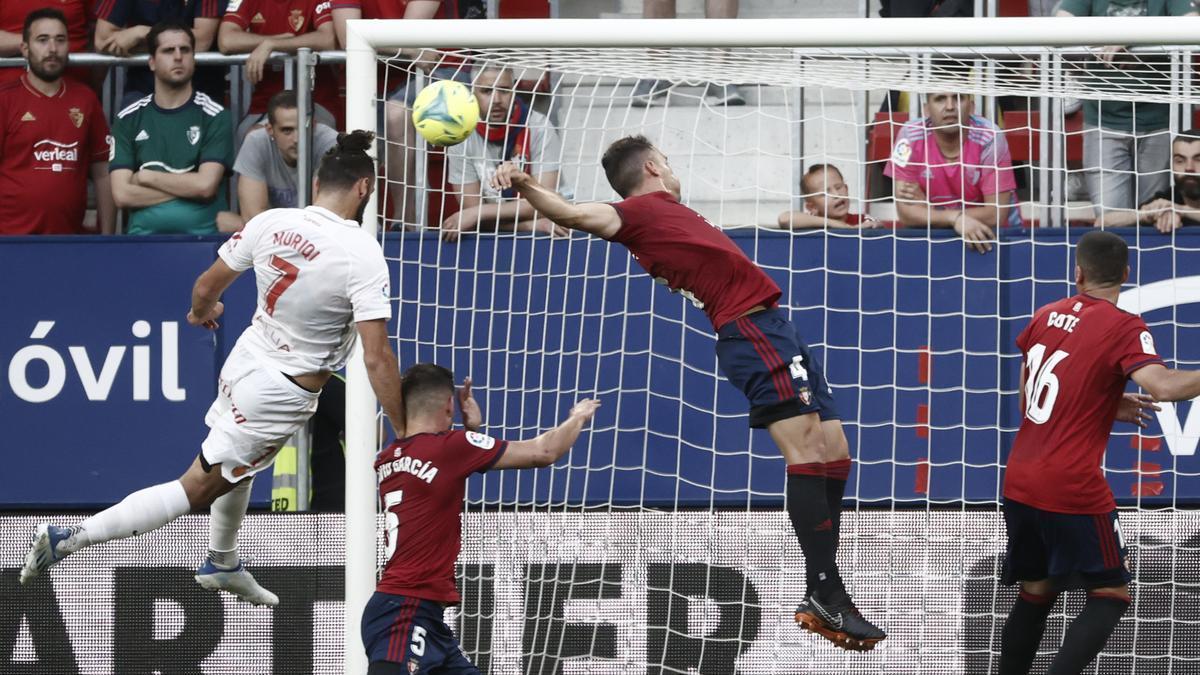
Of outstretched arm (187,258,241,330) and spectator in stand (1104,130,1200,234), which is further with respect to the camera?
spectator in stand (1104,130,1200,234)

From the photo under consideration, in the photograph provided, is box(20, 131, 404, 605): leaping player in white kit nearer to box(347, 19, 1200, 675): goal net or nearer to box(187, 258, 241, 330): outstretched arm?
box(187, 258, 241, 330): outstretched arm

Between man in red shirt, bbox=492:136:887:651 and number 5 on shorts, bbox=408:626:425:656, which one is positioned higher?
man in red shirt, bbox=492:136:887:651

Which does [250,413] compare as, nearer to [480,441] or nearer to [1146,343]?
[480,441]

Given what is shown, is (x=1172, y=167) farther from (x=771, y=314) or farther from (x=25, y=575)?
(x=25, y=575)

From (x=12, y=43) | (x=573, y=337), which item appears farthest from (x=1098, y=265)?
(x=12, y=43)

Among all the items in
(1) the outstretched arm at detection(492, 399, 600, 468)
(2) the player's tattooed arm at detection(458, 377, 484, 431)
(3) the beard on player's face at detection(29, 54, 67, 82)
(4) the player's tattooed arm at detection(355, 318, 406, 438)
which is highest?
(3) the beard on player's face at detection(29, 54, 67, 82)

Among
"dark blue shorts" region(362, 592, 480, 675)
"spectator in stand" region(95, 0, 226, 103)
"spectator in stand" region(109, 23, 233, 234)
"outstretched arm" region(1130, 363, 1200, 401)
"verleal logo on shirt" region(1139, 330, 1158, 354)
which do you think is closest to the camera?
"dark blue shorts" region(362, 592, 480, 675)

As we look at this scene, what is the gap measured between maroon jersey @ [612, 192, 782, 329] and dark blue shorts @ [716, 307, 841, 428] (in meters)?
0.07

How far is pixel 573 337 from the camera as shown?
8133mm

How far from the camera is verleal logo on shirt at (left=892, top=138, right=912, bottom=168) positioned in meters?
8.14

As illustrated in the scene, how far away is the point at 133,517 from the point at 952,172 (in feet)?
14.1

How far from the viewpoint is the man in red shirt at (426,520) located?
5.90m

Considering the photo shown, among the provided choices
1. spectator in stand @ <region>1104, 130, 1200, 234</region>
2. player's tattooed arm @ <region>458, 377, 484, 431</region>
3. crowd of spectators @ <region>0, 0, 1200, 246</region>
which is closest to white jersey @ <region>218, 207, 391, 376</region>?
player's tattooed arm @ <region>458, 377, 484, 431</region>

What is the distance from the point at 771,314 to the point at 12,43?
203 inches
